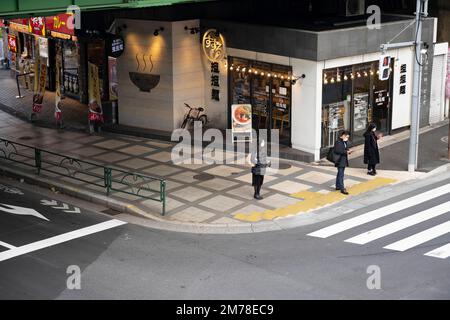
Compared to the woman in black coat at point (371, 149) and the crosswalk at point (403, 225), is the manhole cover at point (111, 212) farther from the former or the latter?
the woman in black coat at point (371, 149)

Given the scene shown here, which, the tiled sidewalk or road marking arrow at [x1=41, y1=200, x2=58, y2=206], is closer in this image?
the tiled sidewalk

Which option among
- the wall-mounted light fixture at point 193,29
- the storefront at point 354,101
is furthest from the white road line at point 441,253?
the wall-mounted light fixture at point 193,29

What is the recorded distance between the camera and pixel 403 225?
1841cm

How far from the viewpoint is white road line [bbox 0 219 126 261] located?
1666 cm

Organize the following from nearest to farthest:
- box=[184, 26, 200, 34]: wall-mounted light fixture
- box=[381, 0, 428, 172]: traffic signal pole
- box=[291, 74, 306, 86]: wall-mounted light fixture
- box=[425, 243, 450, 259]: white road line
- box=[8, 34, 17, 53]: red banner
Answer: box=[425, 243, 450, 259]: white road line < box=[381, 0, 428, 172]: traffic signal pole < box=[291, 74, 306, 86]: wall-mounted light fixture < box=[184, 26, 200, 34]: wall-mounted light fixture < box=[8, 34, 17, 53]: red banner

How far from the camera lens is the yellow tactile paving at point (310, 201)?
63.6 ft

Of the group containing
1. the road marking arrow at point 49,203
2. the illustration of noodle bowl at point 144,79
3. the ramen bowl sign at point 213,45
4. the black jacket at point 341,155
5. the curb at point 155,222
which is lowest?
the road marking arrow at point 49,203

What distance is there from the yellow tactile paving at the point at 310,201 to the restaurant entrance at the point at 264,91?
13.8ft

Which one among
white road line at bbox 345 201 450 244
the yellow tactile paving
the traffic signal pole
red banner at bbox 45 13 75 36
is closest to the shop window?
the traffic signal pole

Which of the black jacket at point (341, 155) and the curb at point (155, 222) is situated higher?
the black jacket at point (341, 155)

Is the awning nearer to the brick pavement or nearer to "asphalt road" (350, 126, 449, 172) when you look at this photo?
the brick pavement

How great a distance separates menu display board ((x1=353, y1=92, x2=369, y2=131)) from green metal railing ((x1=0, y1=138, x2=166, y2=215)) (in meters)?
7.84

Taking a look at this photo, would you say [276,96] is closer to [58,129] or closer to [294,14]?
[294,14]

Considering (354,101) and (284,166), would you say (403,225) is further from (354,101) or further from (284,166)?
(354,101)
